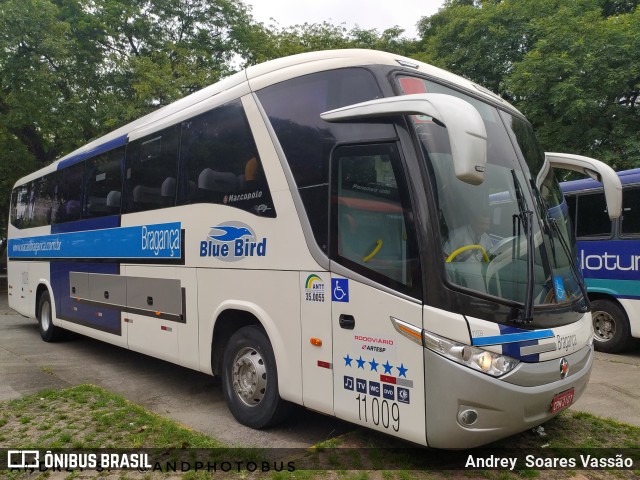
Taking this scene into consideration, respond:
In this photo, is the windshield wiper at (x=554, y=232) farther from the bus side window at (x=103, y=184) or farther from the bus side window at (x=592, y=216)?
the bus side window at (x=103, y=184)

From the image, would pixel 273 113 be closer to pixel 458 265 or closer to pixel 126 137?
pixel 458 265

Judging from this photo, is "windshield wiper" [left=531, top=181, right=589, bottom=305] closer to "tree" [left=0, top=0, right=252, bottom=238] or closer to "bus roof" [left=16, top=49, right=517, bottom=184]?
"bus roof" [left=16, top=49, right=517, bottom=184]

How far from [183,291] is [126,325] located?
5.62 feet

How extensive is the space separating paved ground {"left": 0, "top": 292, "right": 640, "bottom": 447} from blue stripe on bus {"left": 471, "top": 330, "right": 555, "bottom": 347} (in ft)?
6.48

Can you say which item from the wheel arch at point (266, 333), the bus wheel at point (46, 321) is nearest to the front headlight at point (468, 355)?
the wheel arch at point (266, 333)

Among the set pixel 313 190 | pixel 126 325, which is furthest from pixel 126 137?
pixel 313 190

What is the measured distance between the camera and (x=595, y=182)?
8.96 m

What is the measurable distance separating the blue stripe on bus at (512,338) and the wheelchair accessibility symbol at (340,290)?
1043 millimetres

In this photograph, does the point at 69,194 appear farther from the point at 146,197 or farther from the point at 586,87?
the point at 586,87

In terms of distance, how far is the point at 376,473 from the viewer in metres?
3.88

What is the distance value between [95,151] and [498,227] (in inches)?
270

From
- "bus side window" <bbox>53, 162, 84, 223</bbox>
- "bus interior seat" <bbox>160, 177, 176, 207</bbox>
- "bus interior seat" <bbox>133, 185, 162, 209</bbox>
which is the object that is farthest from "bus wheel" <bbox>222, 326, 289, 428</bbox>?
"bus side window" <bbox>53, 162, 84, 223</bbox>

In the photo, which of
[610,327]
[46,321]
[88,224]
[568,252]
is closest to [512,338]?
[568,252]

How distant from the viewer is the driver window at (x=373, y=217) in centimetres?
383
